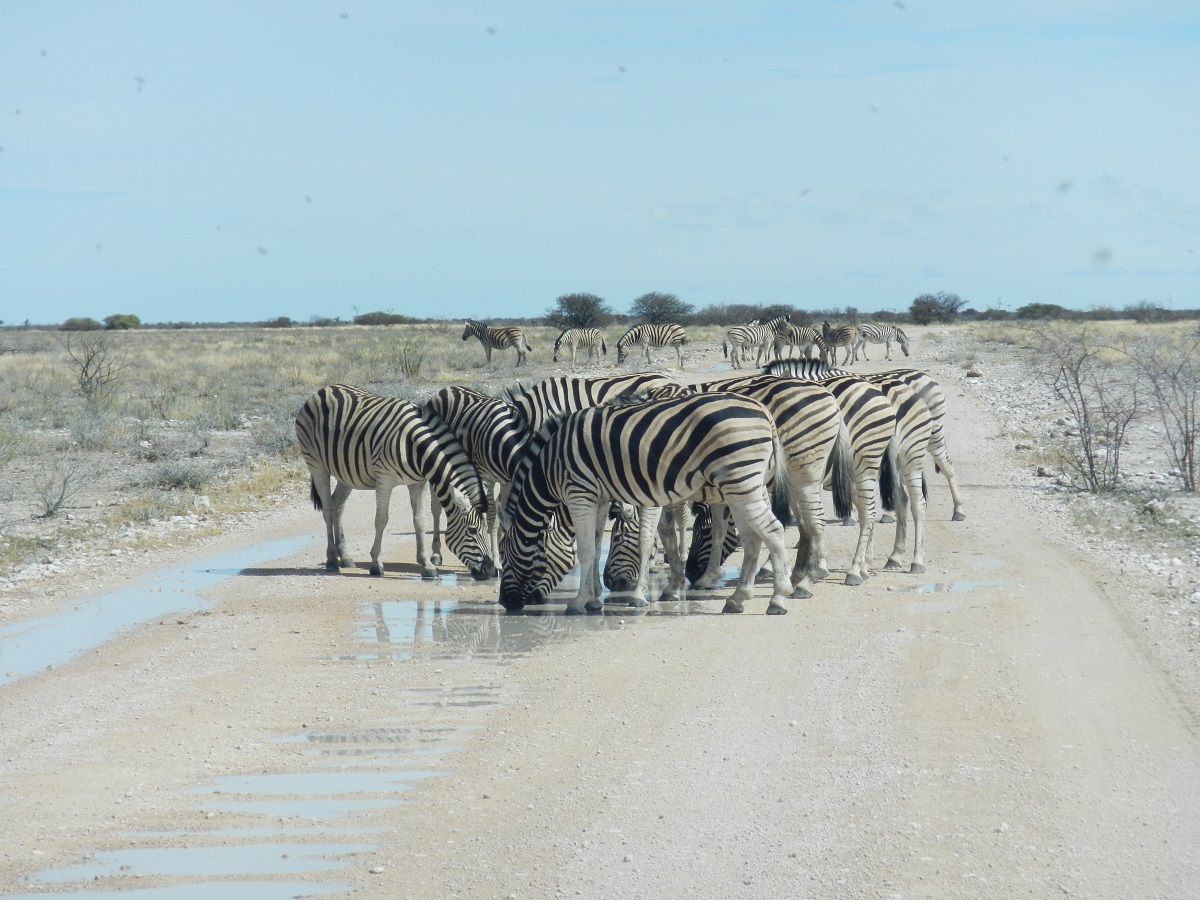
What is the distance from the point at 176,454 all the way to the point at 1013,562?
1320 cm

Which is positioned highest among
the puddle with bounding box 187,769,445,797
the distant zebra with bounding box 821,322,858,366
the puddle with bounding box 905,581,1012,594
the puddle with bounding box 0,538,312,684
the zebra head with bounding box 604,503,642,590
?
the distant zebra with bounding box 821,322,858,366

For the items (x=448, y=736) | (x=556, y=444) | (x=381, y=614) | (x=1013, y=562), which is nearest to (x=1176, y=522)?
(x=1013, y=562)

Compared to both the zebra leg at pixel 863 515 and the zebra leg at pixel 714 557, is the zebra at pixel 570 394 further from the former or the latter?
the zebra leg at pixel 863 515

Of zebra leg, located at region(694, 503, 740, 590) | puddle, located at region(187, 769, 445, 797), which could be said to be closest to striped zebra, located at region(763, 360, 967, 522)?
zebra leg, located at region(694, 503, 740, 590)

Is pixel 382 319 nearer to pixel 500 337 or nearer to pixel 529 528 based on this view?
pixel 500 337

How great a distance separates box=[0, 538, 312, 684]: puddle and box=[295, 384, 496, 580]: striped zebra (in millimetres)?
1196

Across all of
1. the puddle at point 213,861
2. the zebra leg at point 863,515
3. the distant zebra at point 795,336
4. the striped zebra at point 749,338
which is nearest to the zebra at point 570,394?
the zebra leg at point 863,515

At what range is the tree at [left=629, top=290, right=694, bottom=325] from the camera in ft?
269

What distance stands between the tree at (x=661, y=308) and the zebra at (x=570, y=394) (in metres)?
68.4

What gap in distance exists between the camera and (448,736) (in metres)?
7.21

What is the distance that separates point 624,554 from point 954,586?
2789 mm

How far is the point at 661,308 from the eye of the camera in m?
82.0

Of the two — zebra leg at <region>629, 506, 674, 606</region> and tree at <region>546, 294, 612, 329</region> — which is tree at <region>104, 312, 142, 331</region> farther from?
zebra leg at <region>629, 506, 674, 606</region>

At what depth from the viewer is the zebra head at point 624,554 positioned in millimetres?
11961
